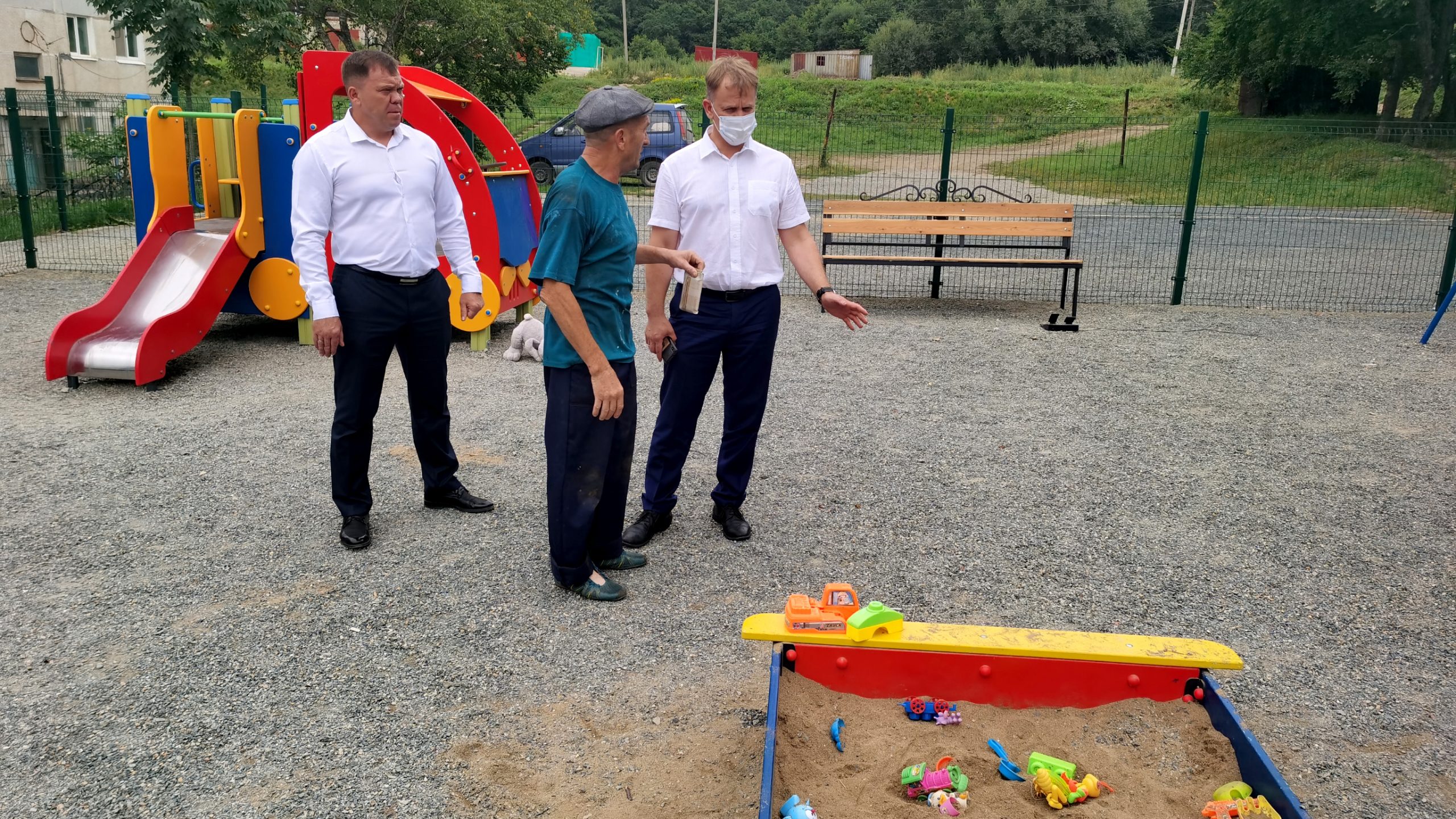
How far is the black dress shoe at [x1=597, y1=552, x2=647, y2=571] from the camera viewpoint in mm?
4250

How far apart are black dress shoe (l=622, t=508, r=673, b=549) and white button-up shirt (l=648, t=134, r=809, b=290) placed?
1027 millimetres

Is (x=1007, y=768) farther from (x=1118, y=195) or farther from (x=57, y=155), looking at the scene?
(x=1118, y=195)

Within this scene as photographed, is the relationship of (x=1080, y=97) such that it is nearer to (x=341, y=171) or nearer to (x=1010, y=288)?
(x=1010, y=288)

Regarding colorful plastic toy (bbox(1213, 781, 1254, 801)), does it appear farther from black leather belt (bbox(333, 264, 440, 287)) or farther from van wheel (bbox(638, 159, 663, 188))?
van wheel (bbox(638, 159, 663, 188))

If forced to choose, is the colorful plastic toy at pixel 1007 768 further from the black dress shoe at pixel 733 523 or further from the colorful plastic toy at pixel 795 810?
the black dress shoe at pixel 733 523

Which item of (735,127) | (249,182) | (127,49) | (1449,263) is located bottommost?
(1449,263)

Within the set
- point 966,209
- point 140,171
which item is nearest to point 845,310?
point 140,171

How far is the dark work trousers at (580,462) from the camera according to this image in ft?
12.3

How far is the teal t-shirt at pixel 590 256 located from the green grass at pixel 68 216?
11.7 meters

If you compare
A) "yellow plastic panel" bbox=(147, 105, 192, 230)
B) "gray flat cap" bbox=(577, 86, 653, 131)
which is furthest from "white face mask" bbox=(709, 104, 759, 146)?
"yellow plastic panel" bbox=(147, 105, 192, 230)

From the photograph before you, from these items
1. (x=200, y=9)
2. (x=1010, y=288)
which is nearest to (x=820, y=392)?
(x=1010, y=288)

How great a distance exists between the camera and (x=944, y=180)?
34.9 ft

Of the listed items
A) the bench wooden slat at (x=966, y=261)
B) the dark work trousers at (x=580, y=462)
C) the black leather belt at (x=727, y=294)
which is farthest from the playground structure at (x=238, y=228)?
the dark work trousers at (x=580, y=462)

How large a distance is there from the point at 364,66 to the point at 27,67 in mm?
26468
